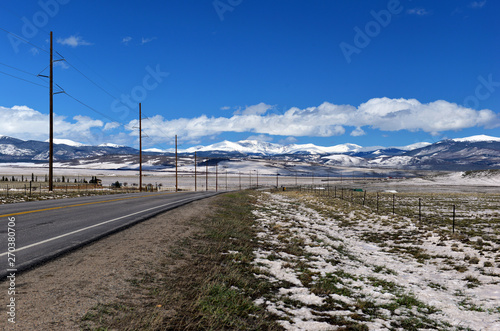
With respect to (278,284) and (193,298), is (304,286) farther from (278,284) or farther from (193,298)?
(193,298)

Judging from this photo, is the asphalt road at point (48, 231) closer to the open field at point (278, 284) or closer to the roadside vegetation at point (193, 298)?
the open field at point (278, 284)

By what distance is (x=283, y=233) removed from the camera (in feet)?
55.0

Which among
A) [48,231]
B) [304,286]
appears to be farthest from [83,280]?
[304,286]

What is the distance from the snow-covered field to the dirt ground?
3.14 meters

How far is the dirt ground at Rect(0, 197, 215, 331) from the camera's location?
17.3 ft

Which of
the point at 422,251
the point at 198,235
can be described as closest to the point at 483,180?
the point at 422,251

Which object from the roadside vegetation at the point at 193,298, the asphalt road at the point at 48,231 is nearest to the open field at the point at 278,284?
the roadside vegetation at the point at 193,298

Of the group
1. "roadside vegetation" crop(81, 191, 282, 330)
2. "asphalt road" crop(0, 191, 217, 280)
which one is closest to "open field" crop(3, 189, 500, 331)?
"roadside vegetation" crop(81, 191, 282, 330)

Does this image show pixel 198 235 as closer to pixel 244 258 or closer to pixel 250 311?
pixel 244 258

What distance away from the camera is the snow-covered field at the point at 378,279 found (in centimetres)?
754

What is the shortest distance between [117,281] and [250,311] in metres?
2.91

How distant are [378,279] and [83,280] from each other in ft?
28.4

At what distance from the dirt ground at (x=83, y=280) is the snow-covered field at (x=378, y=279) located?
10.3 feet

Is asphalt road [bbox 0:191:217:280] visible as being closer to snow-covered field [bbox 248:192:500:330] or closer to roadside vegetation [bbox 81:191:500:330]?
roadside vegetation [bbox 81:191:500:330]
